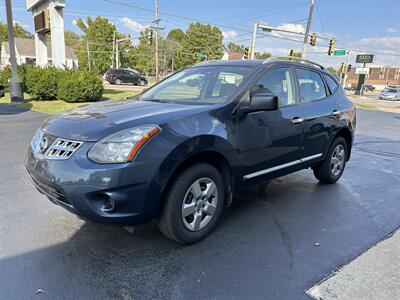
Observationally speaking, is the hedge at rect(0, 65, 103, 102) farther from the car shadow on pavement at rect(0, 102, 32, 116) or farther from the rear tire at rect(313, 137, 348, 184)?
the rear tire at rect(313, 137, 348, 184)

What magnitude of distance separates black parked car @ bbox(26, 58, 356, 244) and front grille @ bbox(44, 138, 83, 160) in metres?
0.01

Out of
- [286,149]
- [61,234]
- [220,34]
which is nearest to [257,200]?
[286,149]

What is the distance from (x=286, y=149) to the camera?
158 inches

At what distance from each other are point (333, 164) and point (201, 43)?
8377cm

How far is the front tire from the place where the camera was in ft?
9.62

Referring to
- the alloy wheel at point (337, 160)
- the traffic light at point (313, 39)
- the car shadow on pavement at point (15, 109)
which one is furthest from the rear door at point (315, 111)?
the traffic light at point (313, 39)

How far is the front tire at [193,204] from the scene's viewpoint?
293 cm

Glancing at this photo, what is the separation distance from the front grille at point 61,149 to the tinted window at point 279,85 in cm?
198

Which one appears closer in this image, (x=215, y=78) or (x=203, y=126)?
(x=203, y=126)

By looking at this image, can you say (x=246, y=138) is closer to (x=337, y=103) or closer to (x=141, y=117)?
(x=141, y=117)

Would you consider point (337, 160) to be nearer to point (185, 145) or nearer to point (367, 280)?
point (367, 280)

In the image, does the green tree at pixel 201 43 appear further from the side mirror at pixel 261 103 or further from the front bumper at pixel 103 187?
the front bumper at pixel 103 187

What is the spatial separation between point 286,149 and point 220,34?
91364 mm

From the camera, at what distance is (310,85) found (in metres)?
4.53
